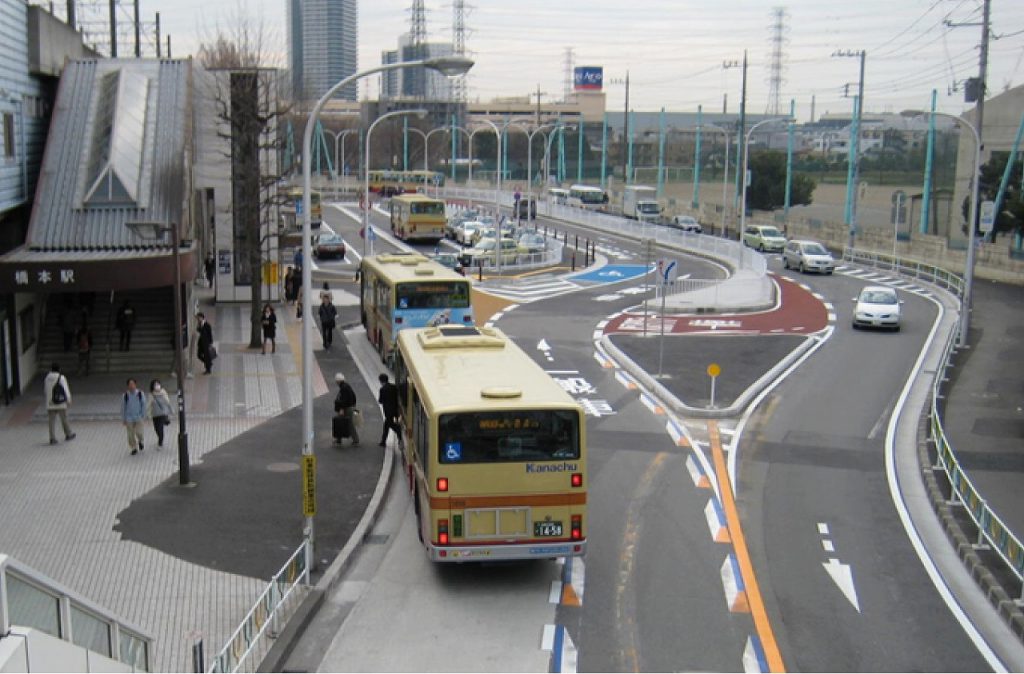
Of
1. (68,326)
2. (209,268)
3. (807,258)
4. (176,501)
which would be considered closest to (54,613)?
(176,501)

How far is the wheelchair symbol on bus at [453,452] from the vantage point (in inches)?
547

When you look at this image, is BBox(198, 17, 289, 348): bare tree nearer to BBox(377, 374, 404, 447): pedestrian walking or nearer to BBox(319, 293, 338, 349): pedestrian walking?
BBox(319, 293, 338, 349): pedestrian walking

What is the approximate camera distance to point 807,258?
53844 millimetres

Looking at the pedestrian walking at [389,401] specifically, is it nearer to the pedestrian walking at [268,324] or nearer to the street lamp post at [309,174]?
the street lamp post at [309,174]

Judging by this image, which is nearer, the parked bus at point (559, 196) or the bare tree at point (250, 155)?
the bare tree at point (250, 155)

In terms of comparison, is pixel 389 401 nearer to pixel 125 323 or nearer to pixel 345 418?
pixel 345 418

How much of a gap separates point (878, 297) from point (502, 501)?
27797 millimetres

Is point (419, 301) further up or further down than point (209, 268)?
further up

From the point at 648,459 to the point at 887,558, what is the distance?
6.00m

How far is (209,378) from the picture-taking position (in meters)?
28.1

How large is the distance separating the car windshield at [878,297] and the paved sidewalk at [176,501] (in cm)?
1962

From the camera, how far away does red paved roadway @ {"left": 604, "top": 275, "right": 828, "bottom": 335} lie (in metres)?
36.8

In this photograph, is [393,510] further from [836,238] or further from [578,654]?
[836,238]

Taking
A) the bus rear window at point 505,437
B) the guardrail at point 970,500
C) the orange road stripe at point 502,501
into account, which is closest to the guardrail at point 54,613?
the orange road stripe at point 502,501
